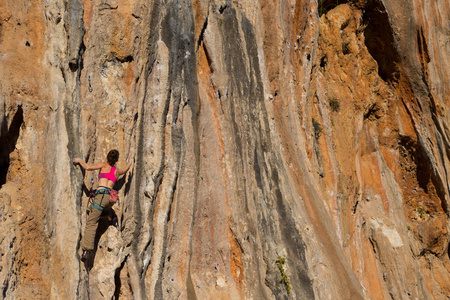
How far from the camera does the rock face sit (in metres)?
5.30

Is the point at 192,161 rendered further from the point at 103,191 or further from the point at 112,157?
the point at 103,191

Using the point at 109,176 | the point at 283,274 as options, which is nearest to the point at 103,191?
the point at 109,176

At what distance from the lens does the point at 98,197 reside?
548 centimetres

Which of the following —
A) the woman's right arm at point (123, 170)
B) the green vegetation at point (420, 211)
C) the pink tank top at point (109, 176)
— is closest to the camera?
the pink tank top at point (109, 176)

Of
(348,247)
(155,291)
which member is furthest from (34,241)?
(348,247)

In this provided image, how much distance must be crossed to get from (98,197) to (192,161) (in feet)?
5.47

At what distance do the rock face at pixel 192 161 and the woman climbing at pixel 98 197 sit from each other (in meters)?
0.11

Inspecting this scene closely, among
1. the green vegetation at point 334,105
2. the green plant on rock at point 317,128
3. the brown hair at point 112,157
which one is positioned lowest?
the brown hair at point 112,157

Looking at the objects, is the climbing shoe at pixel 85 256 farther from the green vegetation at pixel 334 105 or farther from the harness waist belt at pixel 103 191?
the green vegetation at pixel 334 105

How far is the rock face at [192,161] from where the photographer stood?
5.30 metres

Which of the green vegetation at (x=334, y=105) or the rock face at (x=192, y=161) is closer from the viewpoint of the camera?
the rock face at (x=192, y=161)

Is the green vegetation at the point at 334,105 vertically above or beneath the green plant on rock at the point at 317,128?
above

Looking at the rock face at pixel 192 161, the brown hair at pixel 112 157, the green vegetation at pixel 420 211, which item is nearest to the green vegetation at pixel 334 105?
the rock face at pixel 192 161

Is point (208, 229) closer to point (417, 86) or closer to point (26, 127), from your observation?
point (26, 127)
